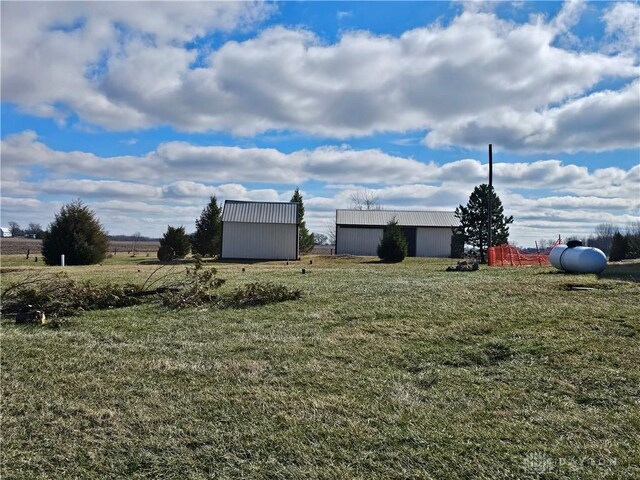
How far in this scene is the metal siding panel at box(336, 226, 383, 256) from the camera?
3809 centimetres

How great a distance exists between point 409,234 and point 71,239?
22838 mm

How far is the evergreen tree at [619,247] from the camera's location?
1172 inches

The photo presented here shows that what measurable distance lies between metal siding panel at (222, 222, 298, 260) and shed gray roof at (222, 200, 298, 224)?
0.29 m

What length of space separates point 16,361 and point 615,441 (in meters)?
5.52

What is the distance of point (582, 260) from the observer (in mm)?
13227

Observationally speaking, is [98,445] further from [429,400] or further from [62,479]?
[429,400]

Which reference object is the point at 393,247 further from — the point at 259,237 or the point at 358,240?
the point at 358,240

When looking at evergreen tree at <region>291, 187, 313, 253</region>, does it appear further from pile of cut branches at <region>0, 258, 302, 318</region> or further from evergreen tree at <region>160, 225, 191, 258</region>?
pile of cut branches at <region>0, 258, 302, 318</region>

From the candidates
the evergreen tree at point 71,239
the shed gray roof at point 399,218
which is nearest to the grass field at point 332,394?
the evergreen tree at point 71,239

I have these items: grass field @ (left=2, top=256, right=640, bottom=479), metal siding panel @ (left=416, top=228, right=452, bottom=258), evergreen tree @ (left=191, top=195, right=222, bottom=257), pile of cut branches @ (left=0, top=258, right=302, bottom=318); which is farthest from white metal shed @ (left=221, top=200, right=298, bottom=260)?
grass field @ (left=2, top=256, right=640, bottom=479)

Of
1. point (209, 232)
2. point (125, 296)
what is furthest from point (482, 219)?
point (125, 296)

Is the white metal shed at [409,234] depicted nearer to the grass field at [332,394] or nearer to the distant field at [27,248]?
the distant field at [27,248]

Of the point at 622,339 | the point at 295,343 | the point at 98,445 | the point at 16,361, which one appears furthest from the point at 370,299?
the point at 98,445

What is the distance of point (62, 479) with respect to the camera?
3148mm
